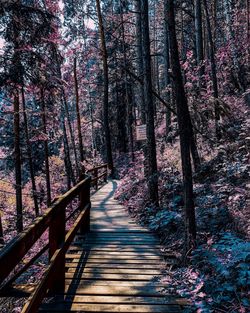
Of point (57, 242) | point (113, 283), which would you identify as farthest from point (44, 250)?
point (113, 283)

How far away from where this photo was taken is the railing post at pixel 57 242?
14.0ft

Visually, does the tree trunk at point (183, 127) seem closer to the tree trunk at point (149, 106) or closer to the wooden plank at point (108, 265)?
the wooden plank at point (108, 265)

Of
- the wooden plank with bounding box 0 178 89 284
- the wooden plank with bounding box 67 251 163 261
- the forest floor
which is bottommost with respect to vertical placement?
the wooden plank with bounding box 67 251 163 261

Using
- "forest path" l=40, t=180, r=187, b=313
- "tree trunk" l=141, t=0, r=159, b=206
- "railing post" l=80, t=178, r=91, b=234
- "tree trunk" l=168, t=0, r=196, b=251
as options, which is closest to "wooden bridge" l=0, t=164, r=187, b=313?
"forest path" l=40, t=180, r=187, b=313

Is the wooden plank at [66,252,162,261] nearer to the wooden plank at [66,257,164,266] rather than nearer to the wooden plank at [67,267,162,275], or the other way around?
the wooden plank at [66,257,164,266]

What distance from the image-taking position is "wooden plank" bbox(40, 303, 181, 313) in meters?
3.93

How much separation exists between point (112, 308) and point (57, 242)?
1.10m

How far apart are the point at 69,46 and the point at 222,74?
1531cm

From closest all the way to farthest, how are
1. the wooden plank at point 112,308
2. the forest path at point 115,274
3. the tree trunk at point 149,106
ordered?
the wooden plank at point 112,308, the forest path at point 115,274, the tree trunk at point 149,106

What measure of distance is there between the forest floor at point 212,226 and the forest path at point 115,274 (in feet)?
1.03

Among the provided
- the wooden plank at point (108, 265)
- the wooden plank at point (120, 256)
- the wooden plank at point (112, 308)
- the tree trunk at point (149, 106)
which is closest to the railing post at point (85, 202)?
the wooden plank at point (120, 256)

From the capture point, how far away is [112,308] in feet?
13.1

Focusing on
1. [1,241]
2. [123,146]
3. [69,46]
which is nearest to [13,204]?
[123,146]

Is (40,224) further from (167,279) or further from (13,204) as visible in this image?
(13,204)
